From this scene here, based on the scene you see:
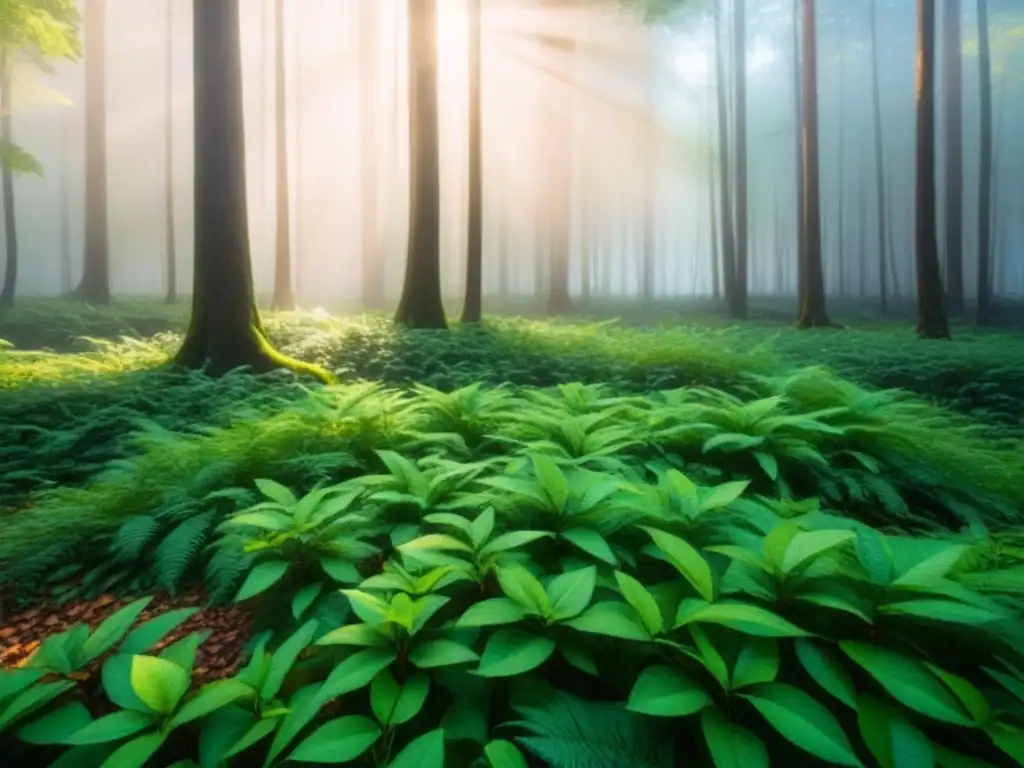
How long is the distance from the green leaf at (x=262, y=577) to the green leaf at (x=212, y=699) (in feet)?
1.45

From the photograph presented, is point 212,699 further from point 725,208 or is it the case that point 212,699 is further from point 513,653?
point 725,208

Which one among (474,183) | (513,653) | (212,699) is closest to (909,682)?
(513,653)

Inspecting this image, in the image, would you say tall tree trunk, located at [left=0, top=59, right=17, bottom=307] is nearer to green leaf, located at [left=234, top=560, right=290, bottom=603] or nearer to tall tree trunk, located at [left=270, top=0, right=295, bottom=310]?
tall tree trunk, located at [left=270, top=0, right=295, bottom=310]

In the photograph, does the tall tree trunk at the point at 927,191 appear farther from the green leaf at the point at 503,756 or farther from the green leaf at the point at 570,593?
the green leaf at the point at 503,756

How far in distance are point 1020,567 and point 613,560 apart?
132 cm

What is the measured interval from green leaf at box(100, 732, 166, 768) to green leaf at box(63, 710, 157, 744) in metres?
0.05

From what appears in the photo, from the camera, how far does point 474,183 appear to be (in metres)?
13.2

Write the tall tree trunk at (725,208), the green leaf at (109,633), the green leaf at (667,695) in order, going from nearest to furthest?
1. the green leaf at (667,695)
2. the green leaf at (109,633)
3. the tall tree trunk at (725,208)

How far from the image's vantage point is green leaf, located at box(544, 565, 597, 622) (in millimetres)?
1798

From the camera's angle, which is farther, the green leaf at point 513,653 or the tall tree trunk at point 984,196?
the tall tree trunk at point 984,196

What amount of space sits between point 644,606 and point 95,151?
85.0 feet

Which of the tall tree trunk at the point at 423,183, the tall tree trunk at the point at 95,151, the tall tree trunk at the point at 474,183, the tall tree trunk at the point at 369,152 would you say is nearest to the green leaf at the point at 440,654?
the tall tree trunk at the point at 423,183

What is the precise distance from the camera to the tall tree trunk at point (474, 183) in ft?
42.4

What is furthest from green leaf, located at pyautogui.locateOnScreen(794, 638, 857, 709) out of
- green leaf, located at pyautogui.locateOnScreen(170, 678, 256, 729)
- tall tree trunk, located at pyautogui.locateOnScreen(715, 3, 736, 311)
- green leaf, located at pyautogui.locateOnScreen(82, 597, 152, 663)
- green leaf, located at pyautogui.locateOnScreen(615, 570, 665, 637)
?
tall tree trunk, located at pyautogui.locateOnScreen(715, 3, 736, 311)
